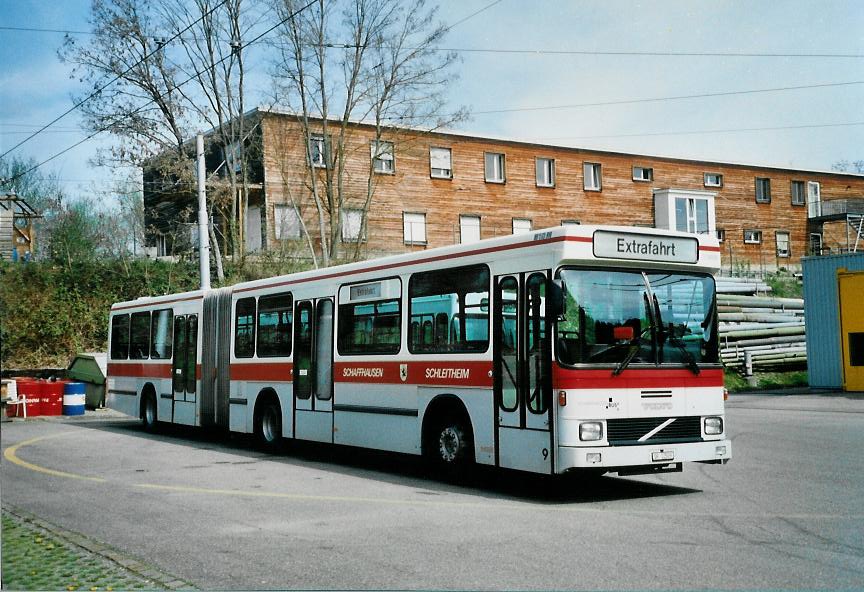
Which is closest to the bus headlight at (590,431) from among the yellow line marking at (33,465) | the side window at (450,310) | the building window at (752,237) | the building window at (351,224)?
the side window at (450,310)

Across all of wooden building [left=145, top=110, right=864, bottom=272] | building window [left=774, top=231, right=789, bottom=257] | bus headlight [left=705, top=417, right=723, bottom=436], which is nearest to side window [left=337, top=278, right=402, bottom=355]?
bus headlight [left=705, top=417, right=723, bottom=436]

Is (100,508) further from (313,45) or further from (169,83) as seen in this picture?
(169,83)

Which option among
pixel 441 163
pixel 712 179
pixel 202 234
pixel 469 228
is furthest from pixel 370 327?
pixel 712 179

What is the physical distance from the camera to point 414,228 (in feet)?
146

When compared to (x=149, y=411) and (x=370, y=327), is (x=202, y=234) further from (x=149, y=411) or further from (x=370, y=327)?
(x=370, y=327)

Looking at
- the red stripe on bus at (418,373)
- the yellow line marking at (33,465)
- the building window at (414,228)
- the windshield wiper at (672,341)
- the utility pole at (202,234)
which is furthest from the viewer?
the building window at (414,228)

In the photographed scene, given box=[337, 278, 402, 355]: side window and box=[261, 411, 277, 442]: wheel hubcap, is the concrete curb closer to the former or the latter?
box=[337, 278, 402, 355]: side window

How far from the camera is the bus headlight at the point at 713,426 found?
11.4 metres

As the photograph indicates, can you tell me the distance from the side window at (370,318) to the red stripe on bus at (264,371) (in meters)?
1.83

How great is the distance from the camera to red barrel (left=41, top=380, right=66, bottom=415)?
2753cm

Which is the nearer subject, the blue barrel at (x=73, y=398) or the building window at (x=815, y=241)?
the blue barrel at (x=73, y=398)

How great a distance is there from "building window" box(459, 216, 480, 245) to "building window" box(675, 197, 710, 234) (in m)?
11.8

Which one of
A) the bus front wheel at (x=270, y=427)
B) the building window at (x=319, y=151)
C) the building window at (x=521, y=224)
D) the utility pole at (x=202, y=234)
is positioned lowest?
the bus front wheel at (x=270, y=427)

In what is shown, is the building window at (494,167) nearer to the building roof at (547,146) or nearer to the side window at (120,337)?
the building roof at (547,146)
